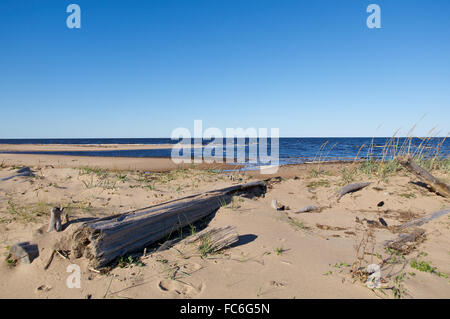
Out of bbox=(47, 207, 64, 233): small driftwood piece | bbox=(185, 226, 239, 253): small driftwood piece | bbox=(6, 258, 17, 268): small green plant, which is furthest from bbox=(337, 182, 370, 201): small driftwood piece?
bbox=(6, 258, 17, 268): small green plant

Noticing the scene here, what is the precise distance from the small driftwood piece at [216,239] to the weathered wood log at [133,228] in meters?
0.48

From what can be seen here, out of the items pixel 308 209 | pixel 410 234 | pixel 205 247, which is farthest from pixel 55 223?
pixel 410 234

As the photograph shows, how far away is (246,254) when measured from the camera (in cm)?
309

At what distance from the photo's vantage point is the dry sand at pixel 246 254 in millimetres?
→ 2406

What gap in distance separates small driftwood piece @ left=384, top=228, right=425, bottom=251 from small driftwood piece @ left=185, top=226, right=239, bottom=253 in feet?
6.73

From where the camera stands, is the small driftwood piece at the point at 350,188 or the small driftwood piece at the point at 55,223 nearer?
the small driftwood piece at the point at 55,223

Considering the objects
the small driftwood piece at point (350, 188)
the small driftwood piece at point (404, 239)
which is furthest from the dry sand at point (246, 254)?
the small driftwood piece at point (350, 188)

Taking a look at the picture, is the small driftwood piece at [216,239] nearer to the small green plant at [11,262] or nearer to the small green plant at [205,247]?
the small green plant at [205,247]

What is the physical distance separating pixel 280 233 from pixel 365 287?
147 centimetres

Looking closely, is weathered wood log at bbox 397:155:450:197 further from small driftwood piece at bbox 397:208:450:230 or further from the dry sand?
small driftwood piece at bbox 397:208:450:230

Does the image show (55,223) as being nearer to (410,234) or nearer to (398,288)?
(398,288)
